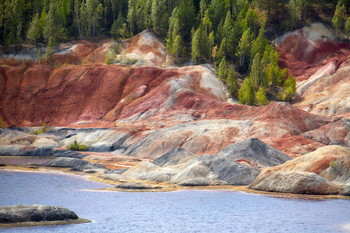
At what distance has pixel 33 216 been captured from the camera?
37.7 metres

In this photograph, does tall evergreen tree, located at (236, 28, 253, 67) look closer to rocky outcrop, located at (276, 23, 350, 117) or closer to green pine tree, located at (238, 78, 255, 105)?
rocky outcrop, located at (276, 23, 350, 117)

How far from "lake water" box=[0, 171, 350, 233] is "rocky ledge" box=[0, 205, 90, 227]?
3.07ft

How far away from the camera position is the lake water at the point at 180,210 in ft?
131

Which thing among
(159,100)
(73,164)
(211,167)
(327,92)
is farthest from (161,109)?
(211,167)

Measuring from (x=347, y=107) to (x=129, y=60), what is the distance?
190 ft

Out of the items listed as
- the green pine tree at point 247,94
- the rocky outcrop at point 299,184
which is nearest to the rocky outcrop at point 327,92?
the green pine tree at point 247,94

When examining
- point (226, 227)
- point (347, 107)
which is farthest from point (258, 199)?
point (347, 107)

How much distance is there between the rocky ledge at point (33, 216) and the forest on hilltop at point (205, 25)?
92253mm

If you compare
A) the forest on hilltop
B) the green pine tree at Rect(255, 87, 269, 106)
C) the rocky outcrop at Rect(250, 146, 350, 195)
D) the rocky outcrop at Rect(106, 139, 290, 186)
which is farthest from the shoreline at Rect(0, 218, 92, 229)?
the forest on hilltop

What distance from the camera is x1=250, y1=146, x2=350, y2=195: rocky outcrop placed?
179 ft

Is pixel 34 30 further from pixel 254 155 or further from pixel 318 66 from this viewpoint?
pixel 254 155

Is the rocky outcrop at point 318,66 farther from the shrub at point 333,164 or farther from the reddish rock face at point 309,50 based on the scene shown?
the shrub at point 333,164

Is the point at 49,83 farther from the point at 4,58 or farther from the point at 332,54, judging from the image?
the point at 332,54

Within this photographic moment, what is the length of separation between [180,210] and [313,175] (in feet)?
52.0
